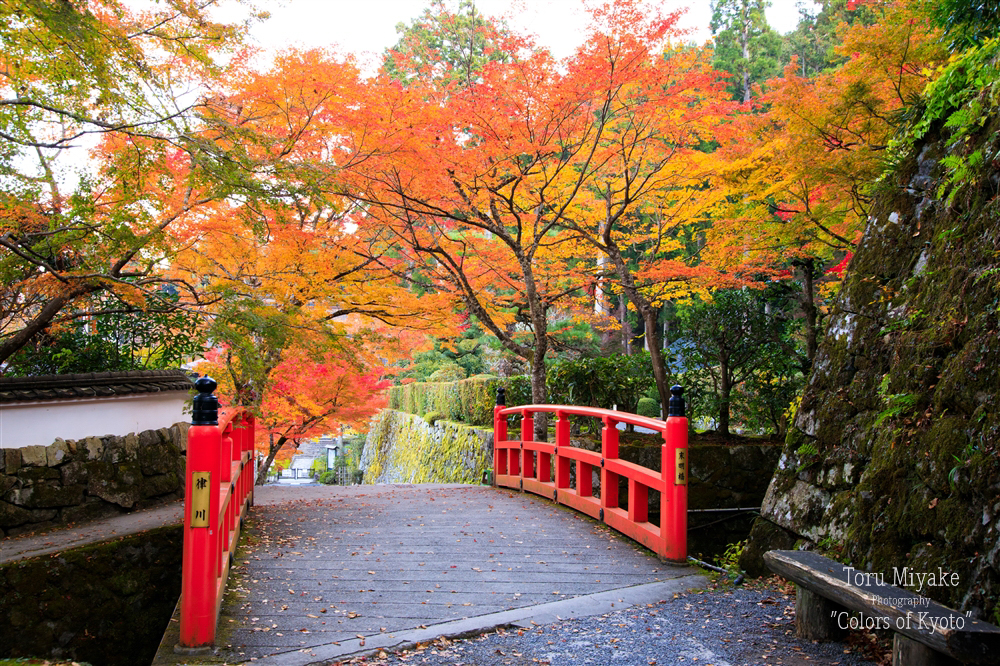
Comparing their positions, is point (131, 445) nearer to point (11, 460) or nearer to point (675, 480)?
→ point (11, 460)

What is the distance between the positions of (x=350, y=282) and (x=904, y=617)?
7.45 m

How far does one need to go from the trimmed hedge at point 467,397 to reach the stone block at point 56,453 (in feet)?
21.8

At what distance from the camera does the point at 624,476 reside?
589 centimetres

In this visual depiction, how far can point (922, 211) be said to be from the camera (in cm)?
429

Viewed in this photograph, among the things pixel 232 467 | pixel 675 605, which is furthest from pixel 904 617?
pixel 232 467

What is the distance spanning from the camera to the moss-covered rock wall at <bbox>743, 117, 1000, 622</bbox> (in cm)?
285

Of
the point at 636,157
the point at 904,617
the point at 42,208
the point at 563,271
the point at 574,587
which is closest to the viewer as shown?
the point at 904,617

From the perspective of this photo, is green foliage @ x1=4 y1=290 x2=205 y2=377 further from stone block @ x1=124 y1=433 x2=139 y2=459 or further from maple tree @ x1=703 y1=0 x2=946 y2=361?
maple tree @ x1=703 y1=0 x2=946 y2=361

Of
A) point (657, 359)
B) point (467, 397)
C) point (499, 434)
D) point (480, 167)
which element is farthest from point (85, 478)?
point (467, 397)

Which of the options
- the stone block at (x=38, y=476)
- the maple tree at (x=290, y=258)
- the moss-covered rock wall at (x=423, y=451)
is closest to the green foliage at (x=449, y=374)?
the moss-covered rock wall at (x=423, y=451)

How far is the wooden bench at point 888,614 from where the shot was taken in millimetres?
2246

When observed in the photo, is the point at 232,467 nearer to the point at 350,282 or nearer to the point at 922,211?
the point at 350,282

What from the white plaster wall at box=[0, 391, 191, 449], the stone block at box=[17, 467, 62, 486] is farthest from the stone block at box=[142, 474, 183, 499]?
the stone block at box=[17, 467, 62, 486]

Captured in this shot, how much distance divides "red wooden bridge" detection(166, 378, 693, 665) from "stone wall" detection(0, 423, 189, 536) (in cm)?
114
